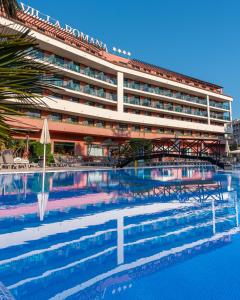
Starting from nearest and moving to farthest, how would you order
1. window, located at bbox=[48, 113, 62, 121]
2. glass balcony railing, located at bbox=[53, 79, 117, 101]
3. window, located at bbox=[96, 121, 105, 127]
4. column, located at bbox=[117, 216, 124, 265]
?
column, located at bbox=[117, 216, 124, 265]
window, located at bbox=[48, 113, 62, 121]
glass balcony railing, located at bbox=[53, 79, 117, 101]
window, located at bbox=[96, 121, 105, 127]

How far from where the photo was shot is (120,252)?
412cm

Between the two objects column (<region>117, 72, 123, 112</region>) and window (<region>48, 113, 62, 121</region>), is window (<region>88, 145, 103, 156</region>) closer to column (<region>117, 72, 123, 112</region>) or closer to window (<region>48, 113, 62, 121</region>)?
window (<region>48, 113, 62, 121</region>)

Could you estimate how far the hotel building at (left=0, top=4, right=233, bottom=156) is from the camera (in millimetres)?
32625

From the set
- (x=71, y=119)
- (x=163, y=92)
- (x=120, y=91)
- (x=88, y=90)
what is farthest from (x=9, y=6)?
(x=163, y=92)

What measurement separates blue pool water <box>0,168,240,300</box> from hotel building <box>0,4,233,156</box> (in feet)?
71.8

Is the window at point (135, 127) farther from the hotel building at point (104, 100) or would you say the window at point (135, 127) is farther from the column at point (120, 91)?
the column at point (120, 91)

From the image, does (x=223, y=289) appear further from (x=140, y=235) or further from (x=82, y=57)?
(x=82, y=57)

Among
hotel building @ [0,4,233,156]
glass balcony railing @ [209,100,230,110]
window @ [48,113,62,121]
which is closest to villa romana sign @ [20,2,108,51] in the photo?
hotel building @ [0,4,233,156]

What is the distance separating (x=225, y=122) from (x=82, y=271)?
60491 millimetres

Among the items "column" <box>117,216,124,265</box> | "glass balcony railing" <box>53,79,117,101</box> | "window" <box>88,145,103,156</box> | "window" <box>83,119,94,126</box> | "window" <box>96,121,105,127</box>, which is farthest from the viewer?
"window" <box>96,121,105,127</box>

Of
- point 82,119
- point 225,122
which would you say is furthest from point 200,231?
point 225,122

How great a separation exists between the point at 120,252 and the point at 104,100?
35.6 m

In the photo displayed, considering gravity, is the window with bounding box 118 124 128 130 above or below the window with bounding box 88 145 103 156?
above

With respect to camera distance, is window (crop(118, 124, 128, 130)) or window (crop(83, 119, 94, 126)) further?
window (crop(118, 124, 128, 130))
